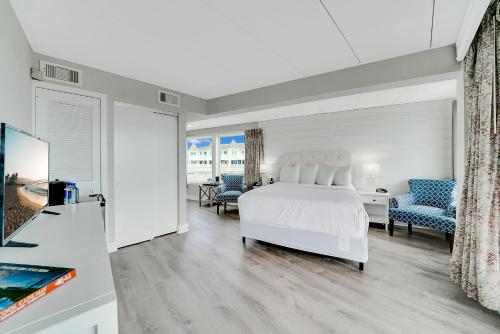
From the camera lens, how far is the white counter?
0.60 m

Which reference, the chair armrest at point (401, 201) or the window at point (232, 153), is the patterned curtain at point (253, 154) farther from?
the chair armrest at point (401, 201)

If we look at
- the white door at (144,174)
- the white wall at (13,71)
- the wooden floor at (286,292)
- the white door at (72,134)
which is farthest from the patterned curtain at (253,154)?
the white wall at (13,71)

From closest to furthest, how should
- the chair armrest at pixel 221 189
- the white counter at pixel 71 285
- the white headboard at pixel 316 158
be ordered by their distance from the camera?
the white counter at pixel 71 285, the white headboard at pixel 316 158, the chair armrest at pixel 221 189

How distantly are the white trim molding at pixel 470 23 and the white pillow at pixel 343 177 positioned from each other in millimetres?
2466

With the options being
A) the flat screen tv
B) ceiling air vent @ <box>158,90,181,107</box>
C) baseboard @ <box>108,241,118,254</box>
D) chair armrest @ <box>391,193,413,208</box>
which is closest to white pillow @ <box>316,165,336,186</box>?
chair armrest @ <box>391,193,413,208</box>

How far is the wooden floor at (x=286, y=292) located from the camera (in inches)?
68.6

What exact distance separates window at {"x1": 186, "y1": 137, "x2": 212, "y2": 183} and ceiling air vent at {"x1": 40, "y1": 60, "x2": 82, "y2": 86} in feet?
14.7

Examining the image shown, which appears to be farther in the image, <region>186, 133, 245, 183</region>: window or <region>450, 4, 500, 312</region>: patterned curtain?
<region>186, 133, 245, 183</region>: window

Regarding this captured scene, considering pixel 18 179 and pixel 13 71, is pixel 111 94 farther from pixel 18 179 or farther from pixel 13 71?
pixel 18 179

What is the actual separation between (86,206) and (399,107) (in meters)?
5.26

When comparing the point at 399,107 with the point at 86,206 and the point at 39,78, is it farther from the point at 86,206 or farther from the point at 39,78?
the point at 39,78

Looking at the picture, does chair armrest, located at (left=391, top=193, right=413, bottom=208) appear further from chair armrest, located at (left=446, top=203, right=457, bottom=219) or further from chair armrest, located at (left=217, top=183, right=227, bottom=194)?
chair armrest, located at (left=217, top=183, right=227, bottom=194)

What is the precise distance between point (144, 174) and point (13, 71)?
6.48 feet

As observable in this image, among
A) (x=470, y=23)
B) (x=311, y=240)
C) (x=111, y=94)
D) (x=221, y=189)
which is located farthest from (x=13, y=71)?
(x=221, y=189)
